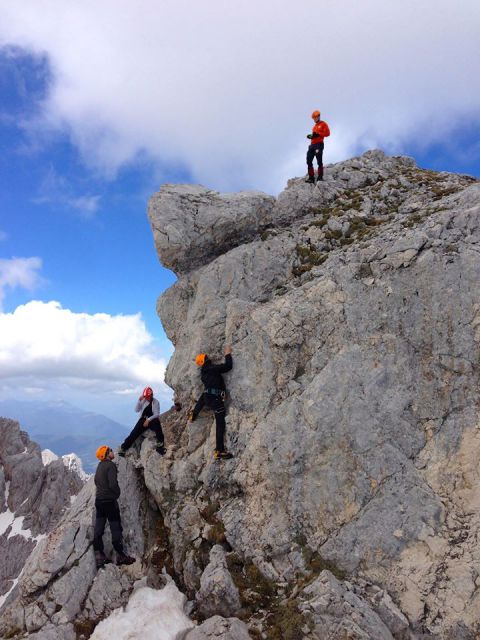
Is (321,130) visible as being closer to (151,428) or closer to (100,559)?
(151,428)

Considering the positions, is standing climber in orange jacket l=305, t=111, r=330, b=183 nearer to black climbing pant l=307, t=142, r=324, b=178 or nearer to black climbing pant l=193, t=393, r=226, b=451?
black climbing pant l=307, t=142, r=324, b=178

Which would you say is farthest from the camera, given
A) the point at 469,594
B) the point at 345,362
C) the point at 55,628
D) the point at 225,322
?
the point at 225,322

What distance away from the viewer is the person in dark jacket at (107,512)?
17.1 meters

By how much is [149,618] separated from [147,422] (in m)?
8.81

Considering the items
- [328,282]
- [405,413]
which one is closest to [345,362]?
[405,413]

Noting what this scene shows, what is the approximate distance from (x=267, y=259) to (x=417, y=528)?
1542cm

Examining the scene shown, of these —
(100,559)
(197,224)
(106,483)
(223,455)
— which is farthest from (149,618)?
(197,224)

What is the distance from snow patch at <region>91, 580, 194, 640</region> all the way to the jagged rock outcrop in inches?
3477

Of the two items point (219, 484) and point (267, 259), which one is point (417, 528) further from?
point (267, 259)

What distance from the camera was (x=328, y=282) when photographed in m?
19.1

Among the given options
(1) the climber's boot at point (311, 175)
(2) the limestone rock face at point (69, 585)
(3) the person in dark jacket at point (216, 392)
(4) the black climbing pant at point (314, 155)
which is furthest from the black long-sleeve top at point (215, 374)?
(4) the black climbing pant at point (314, 155)

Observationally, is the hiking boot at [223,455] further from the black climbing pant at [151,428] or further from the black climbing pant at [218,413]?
the black climbing pant at [151,428]

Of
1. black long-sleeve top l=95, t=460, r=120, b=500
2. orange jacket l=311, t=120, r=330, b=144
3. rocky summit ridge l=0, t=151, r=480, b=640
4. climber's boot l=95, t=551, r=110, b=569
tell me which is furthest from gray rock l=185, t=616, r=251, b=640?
orange jacket l=311, t=120, r=330, b=144

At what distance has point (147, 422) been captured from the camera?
21.1 metres
